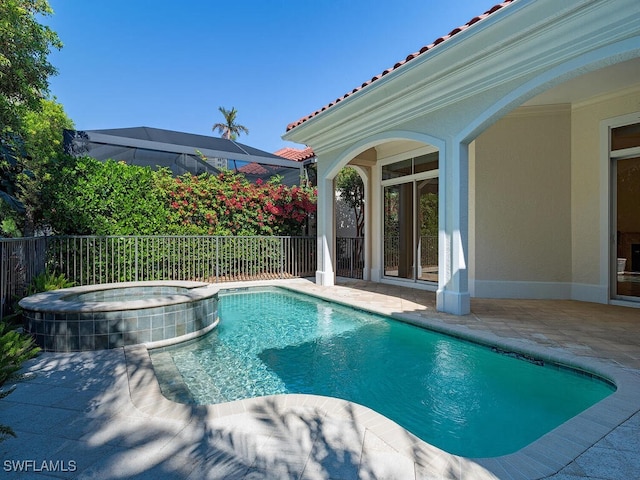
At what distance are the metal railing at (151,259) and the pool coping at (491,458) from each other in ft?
12.4

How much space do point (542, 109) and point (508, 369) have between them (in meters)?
6.22

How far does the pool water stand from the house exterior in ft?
6.14

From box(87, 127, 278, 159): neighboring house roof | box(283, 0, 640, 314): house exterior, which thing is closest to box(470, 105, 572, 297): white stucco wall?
box(283, 0, 640, 314): house exterior

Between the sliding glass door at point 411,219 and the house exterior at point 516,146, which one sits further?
the sliding glass door at point 411,219

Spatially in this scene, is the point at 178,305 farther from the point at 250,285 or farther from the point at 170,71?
the point at 170,71

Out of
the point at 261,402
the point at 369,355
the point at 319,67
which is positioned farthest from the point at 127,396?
the point at 319,67

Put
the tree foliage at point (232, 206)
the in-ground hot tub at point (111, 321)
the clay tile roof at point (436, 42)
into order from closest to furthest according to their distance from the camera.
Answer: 1. the in-ground hot tub at point (111, 321)
2. the clay tile roof at point (436, 42)
3. the tree foliage at point (232, 206)

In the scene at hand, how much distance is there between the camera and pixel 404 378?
149 inches

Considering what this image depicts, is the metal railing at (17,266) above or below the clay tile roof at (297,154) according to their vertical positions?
below

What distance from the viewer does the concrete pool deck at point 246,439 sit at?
1.97m

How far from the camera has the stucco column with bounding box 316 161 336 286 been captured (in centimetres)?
977

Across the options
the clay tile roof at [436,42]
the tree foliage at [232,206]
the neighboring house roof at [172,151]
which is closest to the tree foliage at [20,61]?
the tree foliage at [232,206]

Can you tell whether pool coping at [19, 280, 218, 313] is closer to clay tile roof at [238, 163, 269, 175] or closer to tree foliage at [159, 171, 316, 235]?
tree foliage at [159, 171, 316, 235]

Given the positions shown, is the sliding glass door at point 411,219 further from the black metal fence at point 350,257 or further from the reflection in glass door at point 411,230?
the black metal fence at point 350,257
